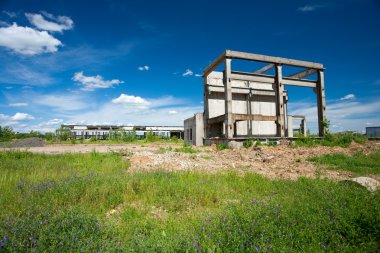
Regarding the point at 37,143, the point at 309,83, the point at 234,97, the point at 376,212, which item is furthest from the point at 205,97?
the point at 37,143

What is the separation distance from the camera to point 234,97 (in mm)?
16781

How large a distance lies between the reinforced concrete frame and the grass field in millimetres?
8503

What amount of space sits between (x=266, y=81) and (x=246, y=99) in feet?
8.78

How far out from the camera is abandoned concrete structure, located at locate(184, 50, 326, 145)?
13073mm

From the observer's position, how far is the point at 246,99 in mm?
17188

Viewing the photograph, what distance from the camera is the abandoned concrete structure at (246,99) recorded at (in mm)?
13073

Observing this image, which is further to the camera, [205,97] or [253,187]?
[205,97]

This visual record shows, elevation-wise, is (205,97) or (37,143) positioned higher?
(205,97)

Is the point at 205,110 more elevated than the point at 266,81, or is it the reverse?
the point at 266,81

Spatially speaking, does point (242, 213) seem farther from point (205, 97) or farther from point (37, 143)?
point (37, 143)

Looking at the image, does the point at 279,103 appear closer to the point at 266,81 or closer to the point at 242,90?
the point at 266,81

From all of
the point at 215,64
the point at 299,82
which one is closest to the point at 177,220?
the point at 215,64

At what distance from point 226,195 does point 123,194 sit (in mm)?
2074

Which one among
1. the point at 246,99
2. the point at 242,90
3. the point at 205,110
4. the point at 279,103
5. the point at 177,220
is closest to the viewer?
the point at 177,220
